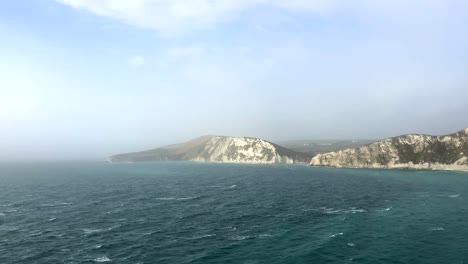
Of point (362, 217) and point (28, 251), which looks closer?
point (28, 251)

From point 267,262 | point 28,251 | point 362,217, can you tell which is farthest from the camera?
point 362,217

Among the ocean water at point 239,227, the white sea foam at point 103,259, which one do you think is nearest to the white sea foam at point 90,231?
the ocean water at point 239,227

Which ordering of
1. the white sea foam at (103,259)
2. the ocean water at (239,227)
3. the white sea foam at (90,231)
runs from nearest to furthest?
the white sea foam at (103,259) < the ocean water at (239,227) < the white sea foam at (90,231)

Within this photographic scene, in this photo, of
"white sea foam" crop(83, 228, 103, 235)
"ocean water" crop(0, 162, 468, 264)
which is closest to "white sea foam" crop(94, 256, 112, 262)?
"ocean water" crop(0, 162, 468, 264)

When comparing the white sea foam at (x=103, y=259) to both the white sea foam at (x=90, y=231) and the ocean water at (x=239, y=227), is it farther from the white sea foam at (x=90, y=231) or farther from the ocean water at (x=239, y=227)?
the white sea foam at (x=90, y=231)

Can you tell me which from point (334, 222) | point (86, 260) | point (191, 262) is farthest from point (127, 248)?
point (334, 222)

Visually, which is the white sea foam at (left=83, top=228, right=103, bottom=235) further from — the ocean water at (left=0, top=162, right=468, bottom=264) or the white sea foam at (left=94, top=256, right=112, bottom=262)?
the white sea foam at (left=94, top=256, right=112, bottom=262)

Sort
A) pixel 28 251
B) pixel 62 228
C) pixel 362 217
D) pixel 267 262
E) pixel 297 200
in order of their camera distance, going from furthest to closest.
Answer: pixel 297 200
pixel 362 217
pixel 62 228
pixel 28 251
pixel 267 262

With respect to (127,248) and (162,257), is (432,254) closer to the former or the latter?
(162,257)
